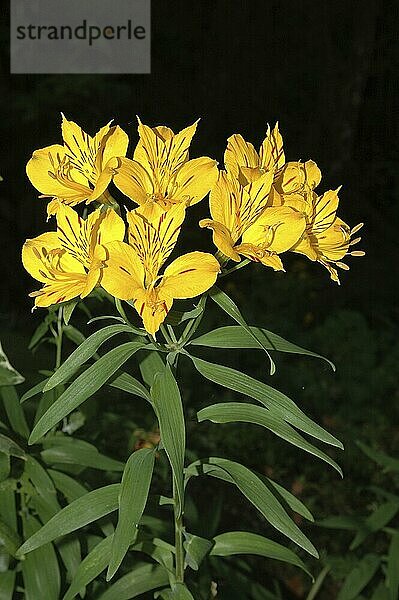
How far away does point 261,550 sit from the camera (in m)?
0.71

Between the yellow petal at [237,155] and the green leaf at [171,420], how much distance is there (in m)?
0.15

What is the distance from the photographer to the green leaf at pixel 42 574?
0.74m

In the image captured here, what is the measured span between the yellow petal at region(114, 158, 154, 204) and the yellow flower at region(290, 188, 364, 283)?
0.37 feet

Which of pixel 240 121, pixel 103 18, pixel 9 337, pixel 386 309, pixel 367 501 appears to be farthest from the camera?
pixel 240 121

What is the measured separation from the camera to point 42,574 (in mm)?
743

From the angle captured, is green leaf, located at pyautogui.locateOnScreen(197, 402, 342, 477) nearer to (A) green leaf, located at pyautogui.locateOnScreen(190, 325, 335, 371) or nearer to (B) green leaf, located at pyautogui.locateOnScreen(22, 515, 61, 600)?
(A) green leaf, located at pyautogui.locateOnScreen(190, 325, 335, 371)

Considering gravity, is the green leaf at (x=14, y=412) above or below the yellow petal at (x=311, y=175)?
below

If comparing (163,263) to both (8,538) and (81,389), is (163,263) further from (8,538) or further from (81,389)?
(8,538)

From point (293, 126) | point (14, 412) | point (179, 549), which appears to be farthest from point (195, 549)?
point (293, 126)

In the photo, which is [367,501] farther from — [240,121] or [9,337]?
[240,121]

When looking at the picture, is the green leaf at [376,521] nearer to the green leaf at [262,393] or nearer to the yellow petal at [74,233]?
the green leaf at [262,393]

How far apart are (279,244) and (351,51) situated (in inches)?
101

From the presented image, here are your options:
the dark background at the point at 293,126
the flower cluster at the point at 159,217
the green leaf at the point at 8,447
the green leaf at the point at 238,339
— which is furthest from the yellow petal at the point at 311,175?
the dark background at the point at 293,126

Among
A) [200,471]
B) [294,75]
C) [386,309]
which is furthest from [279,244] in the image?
[294,75]
